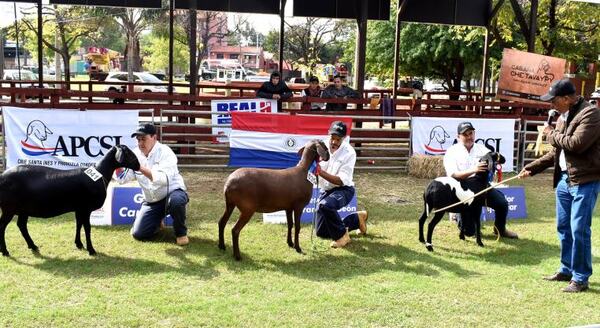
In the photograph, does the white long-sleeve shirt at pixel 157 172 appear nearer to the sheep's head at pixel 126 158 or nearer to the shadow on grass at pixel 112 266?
the sheep's head at pixel 126 158

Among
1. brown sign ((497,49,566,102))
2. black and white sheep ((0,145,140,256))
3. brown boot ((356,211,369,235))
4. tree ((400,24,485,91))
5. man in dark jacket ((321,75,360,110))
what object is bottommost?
brown boot ((356,211,369,235))

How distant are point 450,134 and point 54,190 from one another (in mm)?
7984

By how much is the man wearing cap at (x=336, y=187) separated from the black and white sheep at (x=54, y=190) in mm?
2086

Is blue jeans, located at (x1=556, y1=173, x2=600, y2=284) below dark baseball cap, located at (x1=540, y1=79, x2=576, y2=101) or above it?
below

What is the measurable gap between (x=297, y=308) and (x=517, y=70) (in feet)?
37.0

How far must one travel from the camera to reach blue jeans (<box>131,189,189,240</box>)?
6.43m

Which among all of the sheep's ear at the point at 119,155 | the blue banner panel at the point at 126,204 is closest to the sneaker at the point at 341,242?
the blue banner panel at the point at 126,204

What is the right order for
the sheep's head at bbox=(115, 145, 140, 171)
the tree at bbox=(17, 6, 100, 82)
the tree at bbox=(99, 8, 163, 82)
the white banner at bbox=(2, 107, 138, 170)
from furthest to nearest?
the tree at bbox=(99, 8, 163, 82), the tree at bbox=(17, 6, 100, 82), the white banner at bbox=(2, 107, 138, 170), the sheep's head at bbox=(115, 145, 140, 171)

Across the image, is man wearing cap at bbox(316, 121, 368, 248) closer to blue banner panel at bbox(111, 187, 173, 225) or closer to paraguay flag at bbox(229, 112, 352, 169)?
blue banner panel at bbox(111, 187, 173, 225)

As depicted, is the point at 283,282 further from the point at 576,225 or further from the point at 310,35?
the point at 310,35

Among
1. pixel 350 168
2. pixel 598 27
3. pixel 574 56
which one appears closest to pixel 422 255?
pixel 350 168

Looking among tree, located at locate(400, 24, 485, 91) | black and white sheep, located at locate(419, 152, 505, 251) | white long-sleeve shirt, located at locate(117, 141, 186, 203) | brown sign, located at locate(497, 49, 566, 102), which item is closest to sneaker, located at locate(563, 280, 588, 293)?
black and white sheep, located at locate(419, 152, 505, 251)

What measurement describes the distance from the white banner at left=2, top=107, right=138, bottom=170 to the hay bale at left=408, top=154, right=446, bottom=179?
5.34 m

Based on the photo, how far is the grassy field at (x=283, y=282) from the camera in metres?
4.47
